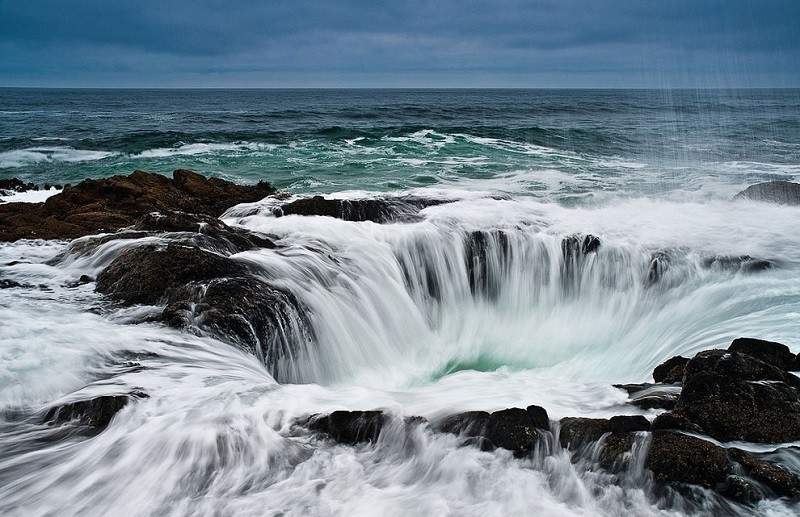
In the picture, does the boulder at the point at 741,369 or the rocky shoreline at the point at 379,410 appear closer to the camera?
the rocky shoreline at the point at 379,410

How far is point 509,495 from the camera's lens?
3.29m

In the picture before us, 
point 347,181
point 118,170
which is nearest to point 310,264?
point 347,181

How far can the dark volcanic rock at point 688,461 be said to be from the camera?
3.20 meters

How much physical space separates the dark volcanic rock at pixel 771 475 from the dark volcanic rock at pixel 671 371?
1.30 meters

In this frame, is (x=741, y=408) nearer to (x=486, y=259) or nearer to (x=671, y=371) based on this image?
(x=671, y=371)

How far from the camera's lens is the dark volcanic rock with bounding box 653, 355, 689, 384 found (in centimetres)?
463

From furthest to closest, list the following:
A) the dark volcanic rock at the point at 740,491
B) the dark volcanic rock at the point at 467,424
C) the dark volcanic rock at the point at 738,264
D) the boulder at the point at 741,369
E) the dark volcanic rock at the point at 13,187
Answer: the dark volcanic rock at the point at 13,187, the dark volcanic rock at the point at 738,264, the boulder at the point at 741,369, the dark volcanic rock at the point at 467,424, the dark volcanic rock at the point at 740,491

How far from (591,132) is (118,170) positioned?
25466 millimetres

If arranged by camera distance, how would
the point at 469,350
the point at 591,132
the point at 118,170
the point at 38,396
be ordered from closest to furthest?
the point at 38,396
the point at 469,350
the point at 118,170
the point at 591,132

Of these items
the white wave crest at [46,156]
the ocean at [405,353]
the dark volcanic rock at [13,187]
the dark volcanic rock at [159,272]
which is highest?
the white wave crest at [46,156]

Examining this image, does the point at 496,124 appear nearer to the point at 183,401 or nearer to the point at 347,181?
the point at 347,181

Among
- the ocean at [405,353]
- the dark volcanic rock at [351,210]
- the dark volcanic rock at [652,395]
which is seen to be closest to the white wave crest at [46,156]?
the ocean at [405,353]

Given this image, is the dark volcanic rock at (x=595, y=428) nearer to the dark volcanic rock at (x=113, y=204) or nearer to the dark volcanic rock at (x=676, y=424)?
the dark volcanic rock at (x=676, y=424)

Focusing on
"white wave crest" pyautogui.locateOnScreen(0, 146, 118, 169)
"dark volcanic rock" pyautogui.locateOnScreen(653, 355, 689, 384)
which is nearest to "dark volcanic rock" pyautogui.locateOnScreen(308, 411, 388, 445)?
"dark volcanic rock" pyautogui.locateOnScreen(653, 355, 689, 384)
